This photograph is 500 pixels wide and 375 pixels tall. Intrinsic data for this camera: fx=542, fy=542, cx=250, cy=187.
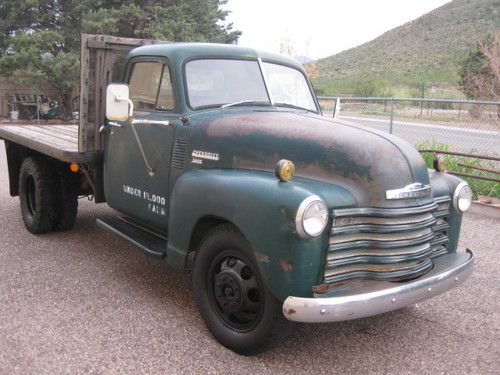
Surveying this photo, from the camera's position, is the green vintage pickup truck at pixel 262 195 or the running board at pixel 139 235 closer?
the green vintage pickup truck at pixel 262 195

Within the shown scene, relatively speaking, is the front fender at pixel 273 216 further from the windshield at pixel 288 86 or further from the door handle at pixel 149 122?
the windshield at pixel 288 86

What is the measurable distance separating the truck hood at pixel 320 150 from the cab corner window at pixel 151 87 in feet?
1.89

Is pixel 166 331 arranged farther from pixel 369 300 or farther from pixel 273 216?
pixel 369 300

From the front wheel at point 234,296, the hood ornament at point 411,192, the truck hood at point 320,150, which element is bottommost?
the front wheel at point 234,296

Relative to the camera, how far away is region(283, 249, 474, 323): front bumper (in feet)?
9.61

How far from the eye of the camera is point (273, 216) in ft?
10.1

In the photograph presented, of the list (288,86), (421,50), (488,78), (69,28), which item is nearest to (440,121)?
(288,86)

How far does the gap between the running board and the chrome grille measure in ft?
5.01

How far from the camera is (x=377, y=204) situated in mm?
3223

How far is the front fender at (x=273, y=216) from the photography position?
3029 mm

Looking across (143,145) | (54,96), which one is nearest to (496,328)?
(143,145)

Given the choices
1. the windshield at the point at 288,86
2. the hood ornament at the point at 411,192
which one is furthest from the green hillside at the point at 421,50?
the hood ornament at the point at 411,192

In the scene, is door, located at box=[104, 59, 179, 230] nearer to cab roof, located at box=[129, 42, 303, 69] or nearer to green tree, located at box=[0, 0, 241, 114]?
cab roof, located at box=[129, 42, 303, 69]

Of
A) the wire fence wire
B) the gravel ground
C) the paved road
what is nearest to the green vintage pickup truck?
the gravel ground
